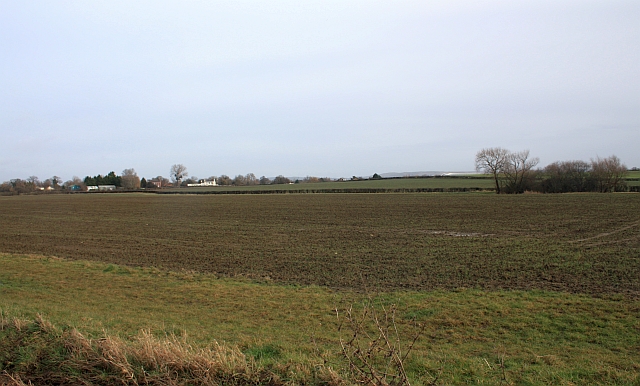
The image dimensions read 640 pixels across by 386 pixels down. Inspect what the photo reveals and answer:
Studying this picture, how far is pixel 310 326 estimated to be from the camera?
821 centimetres

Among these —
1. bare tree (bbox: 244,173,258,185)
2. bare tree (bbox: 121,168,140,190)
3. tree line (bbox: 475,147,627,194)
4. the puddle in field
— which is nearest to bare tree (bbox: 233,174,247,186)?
bare tree (bbox: 244,173,258,185)

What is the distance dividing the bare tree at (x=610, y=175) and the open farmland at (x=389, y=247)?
3598cm

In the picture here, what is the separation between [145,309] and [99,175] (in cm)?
18726

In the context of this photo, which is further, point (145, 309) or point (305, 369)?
point (145, 309)

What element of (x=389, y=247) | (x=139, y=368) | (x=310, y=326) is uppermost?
(x=139, y=368)

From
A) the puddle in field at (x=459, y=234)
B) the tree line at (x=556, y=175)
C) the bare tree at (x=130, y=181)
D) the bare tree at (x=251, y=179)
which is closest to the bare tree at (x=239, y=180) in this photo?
the bare tree at (x=251, y=179)

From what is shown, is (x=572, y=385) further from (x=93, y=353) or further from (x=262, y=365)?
(x=93, y=353)

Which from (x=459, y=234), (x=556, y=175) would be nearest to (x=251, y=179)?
(x=556, y=175)

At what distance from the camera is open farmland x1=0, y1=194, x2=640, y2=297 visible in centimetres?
1330

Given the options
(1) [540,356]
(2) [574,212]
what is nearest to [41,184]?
(2) [574,212]

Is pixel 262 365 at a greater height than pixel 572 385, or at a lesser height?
greater

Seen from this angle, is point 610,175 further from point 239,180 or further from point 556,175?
point 239,180

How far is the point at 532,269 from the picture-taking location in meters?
14.2

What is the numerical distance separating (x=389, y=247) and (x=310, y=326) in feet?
40.5
